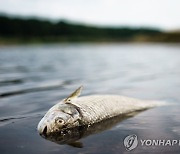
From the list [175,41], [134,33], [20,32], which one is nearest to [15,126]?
[175,41]

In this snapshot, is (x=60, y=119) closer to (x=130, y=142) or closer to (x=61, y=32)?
(x=130, y=142)

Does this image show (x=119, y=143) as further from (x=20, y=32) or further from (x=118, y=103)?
(x=20, y=32)

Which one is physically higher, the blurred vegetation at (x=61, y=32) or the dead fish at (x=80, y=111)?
the dead fish at (x=80, y=111)

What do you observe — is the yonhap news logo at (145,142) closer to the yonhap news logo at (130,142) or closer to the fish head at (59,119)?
the yonhap news logo at (130,142)

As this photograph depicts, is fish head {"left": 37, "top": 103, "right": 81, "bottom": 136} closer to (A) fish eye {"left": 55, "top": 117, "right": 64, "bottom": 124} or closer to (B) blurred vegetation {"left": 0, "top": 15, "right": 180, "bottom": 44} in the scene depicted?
(A) fish eye {"left": 55, "top": 117, "right": 64, "bottom": 124}

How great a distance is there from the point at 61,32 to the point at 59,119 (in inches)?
4656

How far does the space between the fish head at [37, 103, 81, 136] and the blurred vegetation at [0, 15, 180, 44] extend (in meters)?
75.7

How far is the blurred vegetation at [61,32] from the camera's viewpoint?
297 feet

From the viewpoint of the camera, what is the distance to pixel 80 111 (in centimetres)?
607

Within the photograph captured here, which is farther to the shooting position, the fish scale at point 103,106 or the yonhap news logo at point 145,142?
the fish scale at point 103,106

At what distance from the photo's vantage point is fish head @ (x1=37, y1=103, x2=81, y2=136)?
566 centimetres

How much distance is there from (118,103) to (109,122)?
93cm

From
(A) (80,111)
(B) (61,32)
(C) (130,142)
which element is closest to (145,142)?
(C) (130,142)

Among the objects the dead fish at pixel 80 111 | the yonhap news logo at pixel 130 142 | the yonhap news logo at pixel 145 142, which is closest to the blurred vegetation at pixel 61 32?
the dead fish at pixel 80 111
